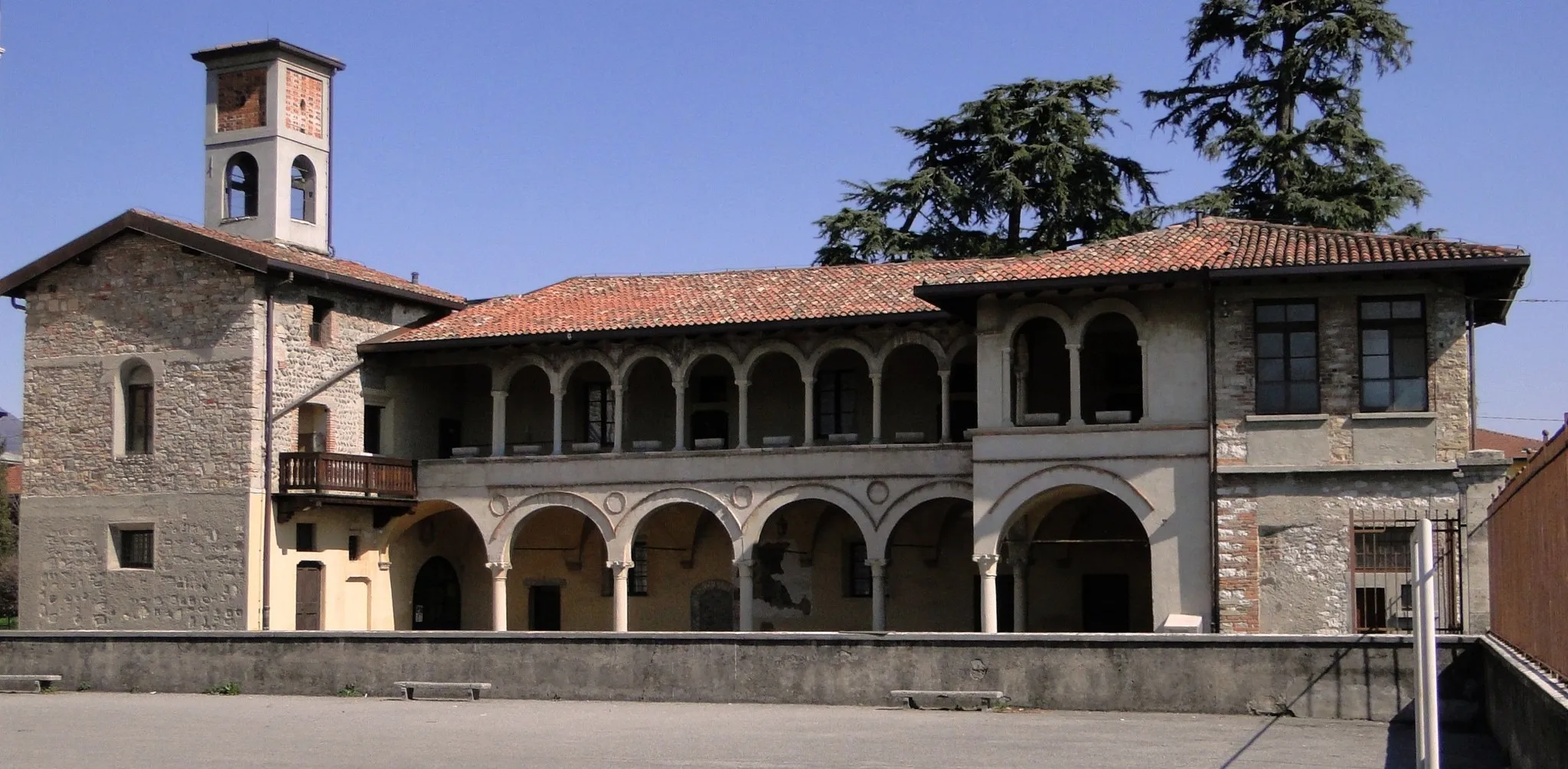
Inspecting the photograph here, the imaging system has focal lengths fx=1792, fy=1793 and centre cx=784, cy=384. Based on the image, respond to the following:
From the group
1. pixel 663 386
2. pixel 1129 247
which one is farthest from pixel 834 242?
pixel 1129 247

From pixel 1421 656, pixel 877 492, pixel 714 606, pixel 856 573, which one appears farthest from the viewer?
pixel 714 606

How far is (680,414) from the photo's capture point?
33.2 meters

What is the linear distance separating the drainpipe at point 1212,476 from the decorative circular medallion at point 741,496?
884 cm

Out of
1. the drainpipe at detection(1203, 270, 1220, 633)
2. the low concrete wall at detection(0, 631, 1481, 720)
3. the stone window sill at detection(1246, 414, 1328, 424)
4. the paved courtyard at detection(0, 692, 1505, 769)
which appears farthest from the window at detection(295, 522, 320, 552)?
the stone window sill at detection(1246, 414, 1328, 424)

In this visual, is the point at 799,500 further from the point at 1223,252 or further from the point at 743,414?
the point at 1223,252

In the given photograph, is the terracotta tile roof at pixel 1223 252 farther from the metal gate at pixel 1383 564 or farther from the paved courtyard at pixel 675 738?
the paved courtyard at pixel 675 738

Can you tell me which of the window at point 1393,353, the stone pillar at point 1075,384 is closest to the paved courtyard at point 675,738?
the window at point 1393,353

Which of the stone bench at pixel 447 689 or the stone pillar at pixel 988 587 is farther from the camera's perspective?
the stone pillar at pixel 988 587

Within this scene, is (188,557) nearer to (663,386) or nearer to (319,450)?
(319,450)

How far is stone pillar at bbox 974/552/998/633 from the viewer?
2886 centimetres

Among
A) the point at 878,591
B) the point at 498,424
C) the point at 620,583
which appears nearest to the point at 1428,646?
the point at 878,591

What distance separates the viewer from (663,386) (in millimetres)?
35531

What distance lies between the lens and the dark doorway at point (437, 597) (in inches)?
1437

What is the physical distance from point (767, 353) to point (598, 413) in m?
4.80
